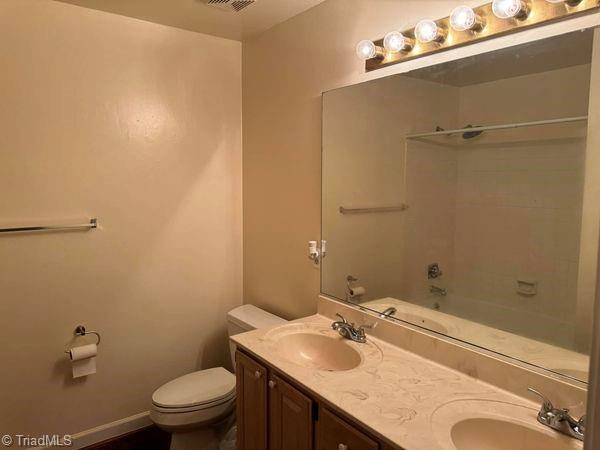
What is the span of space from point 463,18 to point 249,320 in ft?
5.75

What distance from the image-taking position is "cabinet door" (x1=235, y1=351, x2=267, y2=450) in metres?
1.61

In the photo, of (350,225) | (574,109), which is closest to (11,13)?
(350,225)

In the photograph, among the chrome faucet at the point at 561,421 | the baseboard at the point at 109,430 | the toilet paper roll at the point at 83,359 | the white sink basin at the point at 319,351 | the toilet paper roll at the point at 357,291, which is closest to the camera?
the chrome faucet at the point at 561,421

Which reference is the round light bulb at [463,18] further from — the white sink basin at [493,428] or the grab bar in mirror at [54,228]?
the grab bar in mirror at [54,228]

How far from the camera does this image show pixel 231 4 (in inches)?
79.2

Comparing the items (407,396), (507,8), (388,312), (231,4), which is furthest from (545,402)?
(231,4)

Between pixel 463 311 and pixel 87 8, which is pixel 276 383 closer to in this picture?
pixel 463 311

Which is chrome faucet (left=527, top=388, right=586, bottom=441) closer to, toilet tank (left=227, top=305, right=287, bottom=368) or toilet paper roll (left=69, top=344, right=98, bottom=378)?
toilet tank (left=227, top=305, right=287, bottom=368)

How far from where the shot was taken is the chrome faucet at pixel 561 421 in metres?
1.08

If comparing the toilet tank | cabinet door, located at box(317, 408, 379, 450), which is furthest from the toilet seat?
cabinet door, located at box(317, 408, 379, 450)

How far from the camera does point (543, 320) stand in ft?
4.35

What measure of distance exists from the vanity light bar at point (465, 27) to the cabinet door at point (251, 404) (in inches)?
53.2

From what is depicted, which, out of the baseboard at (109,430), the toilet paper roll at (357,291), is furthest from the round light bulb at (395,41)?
the baseboard at (109,430)

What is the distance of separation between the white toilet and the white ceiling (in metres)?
1.64
